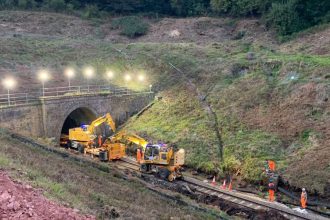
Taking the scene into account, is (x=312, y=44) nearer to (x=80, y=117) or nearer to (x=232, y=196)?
(x=80, y=117)

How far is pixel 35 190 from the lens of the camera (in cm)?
1549

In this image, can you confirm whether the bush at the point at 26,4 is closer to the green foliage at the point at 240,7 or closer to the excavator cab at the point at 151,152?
the green foliage at the point at 240,7

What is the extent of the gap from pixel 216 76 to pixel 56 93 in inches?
680

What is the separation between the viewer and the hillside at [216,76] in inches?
1378

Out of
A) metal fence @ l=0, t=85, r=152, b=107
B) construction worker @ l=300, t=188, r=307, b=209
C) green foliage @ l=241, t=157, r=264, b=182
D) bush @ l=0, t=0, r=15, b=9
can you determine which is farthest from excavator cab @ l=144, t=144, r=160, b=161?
bush @ l=0, t=0, r=15, b=9

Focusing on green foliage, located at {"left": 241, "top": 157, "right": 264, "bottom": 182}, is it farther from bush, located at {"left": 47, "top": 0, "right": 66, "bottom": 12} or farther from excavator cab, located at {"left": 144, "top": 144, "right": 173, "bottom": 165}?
bush, located at {"left": 47, "top": 0, "right": 66, "bottom": 12}

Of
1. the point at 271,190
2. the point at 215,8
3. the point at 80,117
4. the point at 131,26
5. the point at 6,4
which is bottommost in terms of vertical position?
the point at 271,190

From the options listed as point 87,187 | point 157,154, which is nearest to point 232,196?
point 157,154

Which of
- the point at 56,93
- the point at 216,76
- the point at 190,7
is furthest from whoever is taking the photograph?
the point at 190,7

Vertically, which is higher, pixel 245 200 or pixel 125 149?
pixel 125 149

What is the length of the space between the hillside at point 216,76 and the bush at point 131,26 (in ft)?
3.77

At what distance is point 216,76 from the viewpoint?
49.0 m

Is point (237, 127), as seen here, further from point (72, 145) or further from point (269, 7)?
point (269, 7)

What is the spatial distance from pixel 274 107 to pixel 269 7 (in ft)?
89.7
